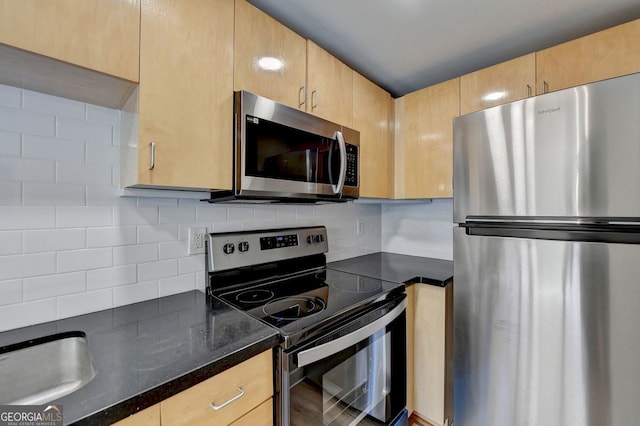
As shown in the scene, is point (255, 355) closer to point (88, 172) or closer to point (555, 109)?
point (88, 172)

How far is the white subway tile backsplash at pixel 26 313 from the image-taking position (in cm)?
93

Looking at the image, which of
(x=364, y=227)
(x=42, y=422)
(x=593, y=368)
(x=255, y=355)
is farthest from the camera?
(x=364, y=227)

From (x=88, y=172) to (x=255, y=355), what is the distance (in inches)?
36.4

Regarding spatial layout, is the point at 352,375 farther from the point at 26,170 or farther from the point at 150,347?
the point at 26,170

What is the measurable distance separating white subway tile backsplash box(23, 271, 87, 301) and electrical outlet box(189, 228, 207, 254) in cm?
40

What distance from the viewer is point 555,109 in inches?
43.6

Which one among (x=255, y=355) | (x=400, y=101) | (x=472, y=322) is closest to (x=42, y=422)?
(x=255, y=355)

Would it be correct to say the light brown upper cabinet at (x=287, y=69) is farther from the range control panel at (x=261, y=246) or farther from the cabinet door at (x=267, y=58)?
the range control panel at (x=261, y=246)

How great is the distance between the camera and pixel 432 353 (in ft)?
5.32

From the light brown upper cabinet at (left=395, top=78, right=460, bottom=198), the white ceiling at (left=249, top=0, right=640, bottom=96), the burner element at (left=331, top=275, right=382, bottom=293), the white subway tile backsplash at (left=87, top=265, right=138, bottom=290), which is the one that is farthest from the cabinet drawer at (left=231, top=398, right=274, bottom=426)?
the white ceiling at (left=249, top=0, right=640, bottom=96)

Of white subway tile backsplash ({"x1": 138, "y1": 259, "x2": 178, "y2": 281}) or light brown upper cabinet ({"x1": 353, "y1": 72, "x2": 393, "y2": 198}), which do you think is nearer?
white subway tile backsplash ({"x1": 138, "y1": 259, "x2": 178, "y2": 281})

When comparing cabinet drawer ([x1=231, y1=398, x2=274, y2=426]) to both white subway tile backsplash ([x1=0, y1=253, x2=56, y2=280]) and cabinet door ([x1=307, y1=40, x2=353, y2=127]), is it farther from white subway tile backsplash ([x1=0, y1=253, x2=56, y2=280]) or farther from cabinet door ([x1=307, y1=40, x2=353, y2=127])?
cabinet door ([x1=307, y1=40, x2=353, y2=127])

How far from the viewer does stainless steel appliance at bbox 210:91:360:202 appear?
1128 millimetres

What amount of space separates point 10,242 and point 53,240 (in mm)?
104
